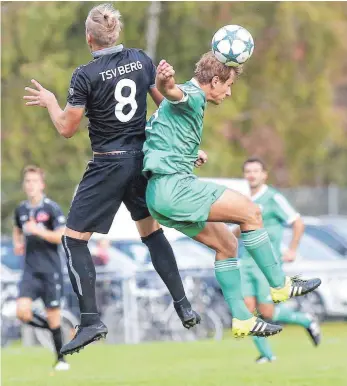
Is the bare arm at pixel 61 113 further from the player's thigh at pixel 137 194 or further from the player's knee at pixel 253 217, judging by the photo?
the player's knee at pixel 253 217

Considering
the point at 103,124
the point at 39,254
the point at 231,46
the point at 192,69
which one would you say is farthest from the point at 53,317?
the point at 192,69

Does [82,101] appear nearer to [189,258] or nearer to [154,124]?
[154,124]

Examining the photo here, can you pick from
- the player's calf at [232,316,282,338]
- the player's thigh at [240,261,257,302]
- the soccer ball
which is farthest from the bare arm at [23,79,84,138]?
the player's thigh at [240,261,257,302]

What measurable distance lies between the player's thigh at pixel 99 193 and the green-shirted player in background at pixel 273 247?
18.2ft

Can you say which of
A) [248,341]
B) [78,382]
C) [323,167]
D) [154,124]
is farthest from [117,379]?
[323,167]

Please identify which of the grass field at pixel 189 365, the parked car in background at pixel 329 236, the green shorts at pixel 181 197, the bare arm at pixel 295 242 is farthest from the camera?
the parked car in background at pixel 329 236

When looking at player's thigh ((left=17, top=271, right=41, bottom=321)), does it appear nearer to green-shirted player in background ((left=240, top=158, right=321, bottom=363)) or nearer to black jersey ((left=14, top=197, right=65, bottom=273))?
black jersey ((left=14, top=197, right=65, bottom=273))

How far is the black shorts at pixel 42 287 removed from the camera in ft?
53.2

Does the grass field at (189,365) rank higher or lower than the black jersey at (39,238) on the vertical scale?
lower

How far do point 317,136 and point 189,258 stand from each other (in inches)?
433

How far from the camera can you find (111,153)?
33.5 feet

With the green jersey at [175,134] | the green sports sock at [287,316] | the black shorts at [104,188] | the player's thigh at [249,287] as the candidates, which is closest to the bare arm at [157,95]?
the green jersey at [175,134]

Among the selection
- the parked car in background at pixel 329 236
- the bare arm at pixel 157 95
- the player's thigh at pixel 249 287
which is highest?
the bare arm at pixel 157 95

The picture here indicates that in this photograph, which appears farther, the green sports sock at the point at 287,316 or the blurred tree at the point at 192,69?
the blurred tree at the point at 192,69
